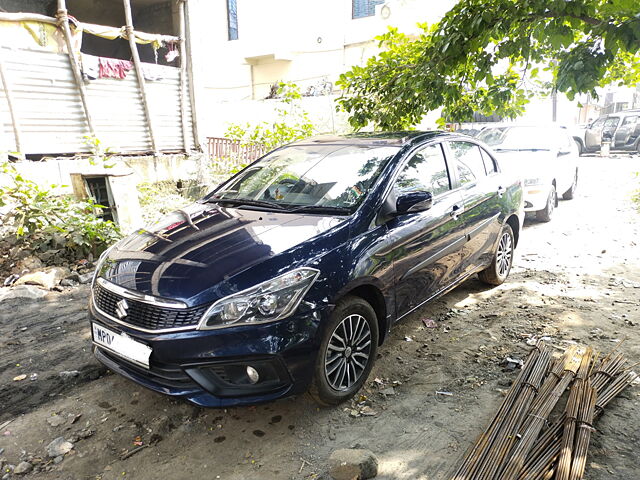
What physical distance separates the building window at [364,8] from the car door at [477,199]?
14315mm

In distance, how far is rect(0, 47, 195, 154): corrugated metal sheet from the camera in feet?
23.6

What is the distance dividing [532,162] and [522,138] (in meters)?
0.96

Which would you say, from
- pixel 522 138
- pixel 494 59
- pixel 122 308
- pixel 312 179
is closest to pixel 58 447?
pixel 122 308

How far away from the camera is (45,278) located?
514 cm

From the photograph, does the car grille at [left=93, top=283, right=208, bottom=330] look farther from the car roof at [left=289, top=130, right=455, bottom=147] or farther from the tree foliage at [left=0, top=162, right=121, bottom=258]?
the tree foliage at [left=0, top=162, right=121, bottom=258]

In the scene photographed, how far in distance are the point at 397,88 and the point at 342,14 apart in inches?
530

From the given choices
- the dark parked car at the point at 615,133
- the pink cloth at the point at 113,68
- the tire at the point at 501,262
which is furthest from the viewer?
the dark parked car at the point at 615,133

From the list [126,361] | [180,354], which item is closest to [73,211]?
[126,361]

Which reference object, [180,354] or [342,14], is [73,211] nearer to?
[180,354]

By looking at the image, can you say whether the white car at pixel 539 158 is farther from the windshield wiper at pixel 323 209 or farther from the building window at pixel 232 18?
the building window at pixel 232 18

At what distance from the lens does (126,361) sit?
2629 mm

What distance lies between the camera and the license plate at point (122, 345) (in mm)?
2476

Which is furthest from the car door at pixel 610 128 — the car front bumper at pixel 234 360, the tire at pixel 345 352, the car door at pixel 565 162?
the car front bumper at pixel 234 360

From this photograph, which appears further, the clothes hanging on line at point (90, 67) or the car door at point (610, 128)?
the car door at point (610, 128)
